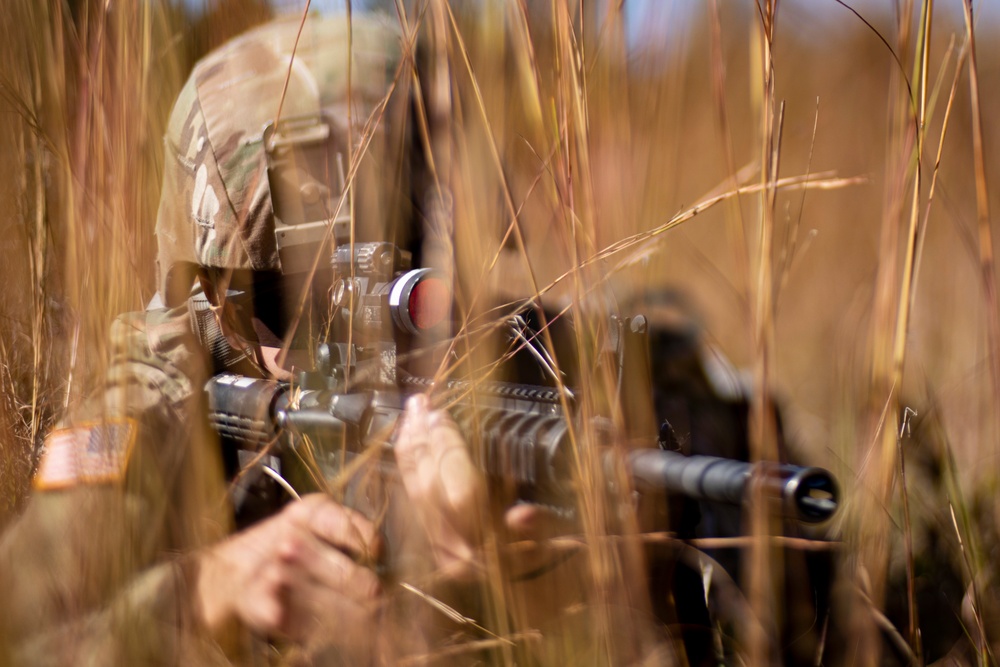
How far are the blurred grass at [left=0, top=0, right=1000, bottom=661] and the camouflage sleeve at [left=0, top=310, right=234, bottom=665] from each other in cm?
8

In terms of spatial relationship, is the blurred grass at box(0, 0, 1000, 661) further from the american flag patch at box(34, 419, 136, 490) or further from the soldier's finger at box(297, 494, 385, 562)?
the soldier's finger at box(297, 494, 385, 562)

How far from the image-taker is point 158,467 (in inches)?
30.6

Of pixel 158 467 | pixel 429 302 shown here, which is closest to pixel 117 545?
pixel 158 467

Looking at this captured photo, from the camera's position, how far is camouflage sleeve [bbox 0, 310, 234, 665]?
666 millimetres

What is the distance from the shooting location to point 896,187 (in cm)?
51

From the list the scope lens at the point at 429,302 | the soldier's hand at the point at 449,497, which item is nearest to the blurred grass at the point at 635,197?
the scope lens at the point at 429,302

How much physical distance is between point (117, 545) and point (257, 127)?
0.71m

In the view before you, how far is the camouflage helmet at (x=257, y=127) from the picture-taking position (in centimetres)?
111

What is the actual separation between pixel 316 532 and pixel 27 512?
388 mm

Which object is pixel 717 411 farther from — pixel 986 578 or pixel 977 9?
pixel 977 9

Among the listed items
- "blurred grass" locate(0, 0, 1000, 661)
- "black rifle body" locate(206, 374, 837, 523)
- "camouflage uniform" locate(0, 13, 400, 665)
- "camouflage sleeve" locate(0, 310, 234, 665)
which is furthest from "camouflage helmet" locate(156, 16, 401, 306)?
"camouflage sleeve" locate(0, 310, 234, 665)

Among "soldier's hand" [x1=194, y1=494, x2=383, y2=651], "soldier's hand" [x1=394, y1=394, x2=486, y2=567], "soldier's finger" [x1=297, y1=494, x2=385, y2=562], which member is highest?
"soldier's hand" [x1=394, y1=394, x2=486, y2=567]

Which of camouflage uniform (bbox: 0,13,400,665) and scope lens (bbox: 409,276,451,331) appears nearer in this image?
camouflage uniform (bbox: 0,13,400,665)

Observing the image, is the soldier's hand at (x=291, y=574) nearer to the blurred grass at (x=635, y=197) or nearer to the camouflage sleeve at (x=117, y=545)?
the camouflage sleeve at (x=117, y=545)
